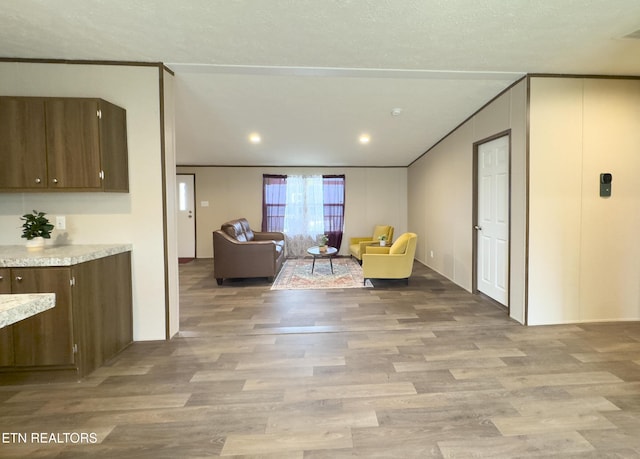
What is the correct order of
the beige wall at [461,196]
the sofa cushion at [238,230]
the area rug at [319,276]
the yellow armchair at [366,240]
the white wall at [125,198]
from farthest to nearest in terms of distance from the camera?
the yellow armchair at [366,240] → the sofa cushion at [238,230] → the area rug at [319,276] → the beige wall at [461,196] → the white wall at [125,198]

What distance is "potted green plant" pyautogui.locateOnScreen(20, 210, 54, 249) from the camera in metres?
2.29

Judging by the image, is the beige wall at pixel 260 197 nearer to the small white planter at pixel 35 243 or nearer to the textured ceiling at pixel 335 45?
the textured ceiling at pixel 335 45

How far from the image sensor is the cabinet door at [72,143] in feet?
7.40

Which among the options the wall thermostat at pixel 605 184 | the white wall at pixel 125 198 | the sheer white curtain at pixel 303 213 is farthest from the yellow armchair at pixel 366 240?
the white wall at pixel 125 198

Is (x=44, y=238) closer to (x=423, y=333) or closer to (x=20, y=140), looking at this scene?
(x=20, y=140)

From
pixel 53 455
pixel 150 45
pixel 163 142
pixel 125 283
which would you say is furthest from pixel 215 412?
pixel 150 45

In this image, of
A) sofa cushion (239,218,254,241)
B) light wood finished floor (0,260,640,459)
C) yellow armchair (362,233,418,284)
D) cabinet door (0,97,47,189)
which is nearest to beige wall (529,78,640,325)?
light wood finished floor (0,260,640,459)

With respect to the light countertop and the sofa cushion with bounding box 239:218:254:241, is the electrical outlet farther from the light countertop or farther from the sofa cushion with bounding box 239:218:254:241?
the sofa cushion with bounding box 239:218:254:241

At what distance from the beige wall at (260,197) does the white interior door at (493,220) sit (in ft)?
10.6

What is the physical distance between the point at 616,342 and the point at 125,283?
4.28 meters

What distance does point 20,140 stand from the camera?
2.24 meters

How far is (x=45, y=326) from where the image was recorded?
6.68ft

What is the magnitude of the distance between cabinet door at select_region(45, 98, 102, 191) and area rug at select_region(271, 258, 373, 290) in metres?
2.78

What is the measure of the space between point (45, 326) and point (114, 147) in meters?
1.41
